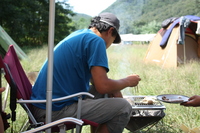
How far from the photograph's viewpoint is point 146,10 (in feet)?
21.5

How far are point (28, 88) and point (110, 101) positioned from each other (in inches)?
27.5

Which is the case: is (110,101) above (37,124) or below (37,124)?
above

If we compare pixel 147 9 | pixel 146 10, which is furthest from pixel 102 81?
pixel 146 10

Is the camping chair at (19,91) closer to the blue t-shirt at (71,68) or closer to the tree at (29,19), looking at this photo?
the blue t-shirt at (71,68)

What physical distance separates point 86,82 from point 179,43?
4.79 meters

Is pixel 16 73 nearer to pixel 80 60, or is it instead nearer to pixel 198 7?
pixel 80 60

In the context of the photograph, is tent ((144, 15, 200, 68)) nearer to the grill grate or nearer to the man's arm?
the grill grate

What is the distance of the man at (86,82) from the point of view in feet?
5.55

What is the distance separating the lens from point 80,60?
70.4 inches

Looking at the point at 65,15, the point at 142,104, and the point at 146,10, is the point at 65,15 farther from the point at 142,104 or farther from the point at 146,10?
the point at 142,104

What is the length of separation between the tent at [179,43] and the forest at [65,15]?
0.58 meters

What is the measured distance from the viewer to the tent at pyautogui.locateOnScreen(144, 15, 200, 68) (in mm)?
6211

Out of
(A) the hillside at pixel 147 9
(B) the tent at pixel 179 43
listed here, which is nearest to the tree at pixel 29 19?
(A) the hillside at pixel 147 9

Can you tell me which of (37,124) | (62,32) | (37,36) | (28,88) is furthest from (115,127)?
(62,32)
